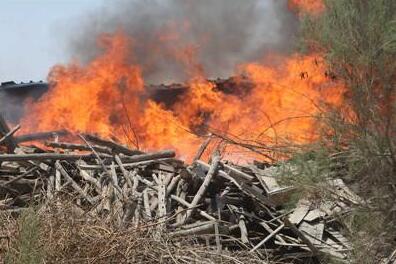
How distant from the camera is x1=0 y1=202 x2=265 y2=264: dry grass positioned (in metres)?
5.21

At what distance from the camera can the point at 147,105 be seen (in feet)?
46.8

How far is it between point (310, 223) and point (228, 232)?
113 cm

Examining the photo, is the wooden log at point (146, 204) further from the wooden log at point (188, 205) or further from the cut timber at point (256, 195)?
the cut timber at point (256, 195)

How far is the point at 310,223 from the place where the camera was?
7.43m

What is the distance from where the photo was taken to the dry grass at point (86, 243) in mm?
5207

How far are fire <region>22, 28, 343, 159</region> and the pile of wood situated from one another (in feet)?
10.7

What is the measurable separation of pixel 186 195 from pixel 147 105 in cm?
683

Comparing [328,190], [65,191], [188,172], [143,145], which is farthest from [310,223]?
[143,145]

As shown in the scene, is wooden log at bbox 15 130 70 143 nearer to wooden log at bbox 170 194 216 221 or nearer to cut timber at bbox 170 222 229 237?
wooden log at bbox 170 194 216 221

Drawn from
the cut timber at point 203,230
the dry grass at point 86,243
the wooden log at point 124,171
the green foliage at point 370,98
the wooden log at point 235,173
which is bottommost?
→ the dry grass at point 86,243

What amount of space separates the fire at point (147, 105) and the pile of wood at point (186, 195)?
129 inches

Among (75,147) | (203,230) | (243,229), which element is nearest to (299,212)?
(243,229)

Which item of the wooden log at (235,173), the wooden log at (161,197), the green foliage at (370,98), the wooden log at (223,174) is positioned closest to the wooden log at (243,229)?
the wooden log at (223,174)

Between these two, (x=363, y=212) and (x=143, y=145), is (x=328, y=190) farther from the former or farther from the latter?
(x=143, y=145)
